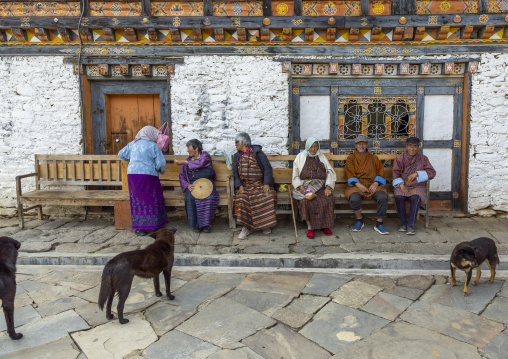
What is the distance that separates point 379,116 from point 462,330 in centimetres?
415

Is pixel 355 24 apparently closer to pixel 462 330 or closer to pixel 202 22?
pixel 202 22

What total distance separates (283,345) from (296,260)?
1699 millimetres

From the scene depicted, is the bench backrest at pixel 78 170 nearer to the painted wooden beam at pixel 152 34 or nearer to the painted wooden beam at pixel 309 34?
the painted wooden beam at pixel 152 34

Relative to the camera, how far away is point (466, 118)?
20.8 ft

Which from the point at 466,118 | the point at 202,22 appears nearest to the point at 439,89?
the point at 466,118

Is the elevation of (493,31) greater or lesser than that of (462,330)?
Result: greater

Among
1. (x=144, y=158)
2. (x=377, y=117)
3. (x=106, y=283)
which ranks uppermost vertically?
(x=377, y=117)

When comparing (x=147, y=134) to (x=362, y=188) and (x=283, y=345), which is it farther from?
(x=283, y=345)

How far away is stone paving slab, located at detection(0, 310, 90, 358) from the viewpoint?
295 cm

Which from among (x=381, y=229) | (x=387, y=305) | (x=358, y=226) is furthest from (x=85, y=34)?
(x=387, y=305)

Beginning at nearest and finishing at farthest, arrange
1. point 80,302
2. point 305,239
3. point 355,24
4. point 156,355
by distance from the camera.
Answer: point 156,355
point 80,302
point 305,239
point 355,24

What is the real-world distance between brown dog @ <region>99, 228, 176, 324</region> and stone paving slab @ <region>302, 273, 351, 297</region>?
138cm

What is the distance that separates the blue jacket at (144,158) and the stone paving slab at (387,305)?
344 cm

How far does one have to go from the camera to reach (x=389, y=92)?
6.47m
